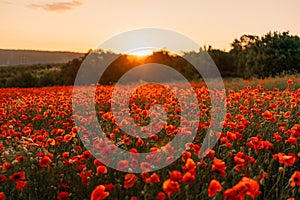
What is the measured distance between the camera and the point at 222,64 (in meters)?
40.7

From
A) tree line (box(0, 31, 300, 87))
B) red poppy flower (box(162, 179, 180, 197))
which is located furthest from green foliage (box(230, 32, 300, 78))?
red poppy flower (box(162, 179, 180, 197))

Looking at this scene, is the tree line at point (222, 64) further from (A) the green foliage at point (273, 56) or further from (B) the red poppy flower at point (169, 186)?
(B) the red poppy flower at point (169, 186)

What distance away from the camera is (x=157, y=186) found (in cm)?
311

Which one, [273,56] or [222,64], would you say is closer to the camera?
[273,56]

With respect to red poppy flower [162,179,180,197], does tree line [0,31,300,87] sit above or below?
above

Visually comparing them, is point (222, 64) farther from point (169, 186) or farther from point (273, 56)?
point (169, 186)

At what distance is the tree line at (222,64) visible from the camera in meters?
27.1

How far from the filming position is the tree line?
2713 centimetres

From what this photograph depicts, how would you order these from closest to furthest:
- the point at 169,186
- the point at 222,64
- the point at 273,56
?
the point at 169,186 → the point at 273,56 → the point at 222,64

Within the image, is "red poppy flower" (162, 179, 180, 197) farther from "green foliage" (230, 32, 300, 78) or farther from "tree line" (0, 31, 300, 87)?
→ "green foliage" (230, 32, 300, 78)

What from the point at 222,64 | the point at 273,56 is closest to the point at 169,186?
the point at 273,56

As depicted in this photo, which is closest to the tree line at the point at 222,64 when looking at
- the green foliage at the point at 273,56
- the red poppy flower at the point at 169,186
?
the green foliage at the point at 273,56

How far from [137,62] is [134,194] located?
94.2ft

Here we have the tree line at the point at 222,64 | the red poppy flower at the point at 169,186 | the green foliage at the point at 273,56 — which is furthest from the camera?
the green foliage at the point at 273,56
